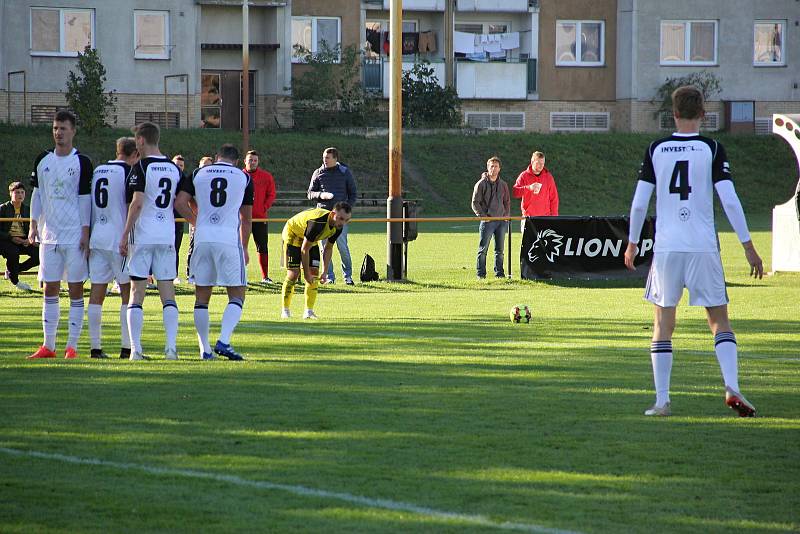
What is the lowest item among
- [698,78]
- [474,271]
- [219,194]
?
[474,271]

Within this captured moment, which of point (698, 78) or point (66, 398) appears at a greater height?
point (698, 78)

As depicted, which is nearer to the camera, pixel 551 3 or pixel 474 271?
pixel 474 271

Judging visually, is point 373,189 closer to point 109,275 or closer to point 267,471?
point 109,275

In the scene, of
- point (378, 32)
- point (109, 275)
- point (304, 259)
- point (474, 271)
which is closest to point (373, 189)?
point (378, 32)

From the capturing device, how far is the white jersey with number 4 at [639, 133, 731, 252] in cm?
874

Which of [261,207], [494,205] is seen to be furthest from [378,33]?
[261,207]

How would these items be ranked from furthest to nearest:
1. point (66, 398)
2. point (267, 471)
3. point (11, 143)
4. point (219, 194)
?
point (11, 143) → point (219, 194) → point (66, 398) → point (267, 471)

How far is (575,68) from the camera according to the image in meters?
57.3

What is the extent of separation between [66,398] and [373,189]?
124ft

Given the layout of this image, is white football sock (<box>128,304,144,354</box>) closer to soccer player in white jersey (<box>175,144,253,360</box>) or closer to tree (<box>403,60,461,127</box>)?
soccer player in white jersey (<box>175,144,253,360</box>)

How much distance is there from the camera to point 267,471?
23.2ft

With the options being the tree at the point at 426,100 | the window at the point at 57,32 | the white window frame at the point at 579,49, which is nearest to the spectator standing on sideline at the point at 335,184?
the tree at the point at 426,100

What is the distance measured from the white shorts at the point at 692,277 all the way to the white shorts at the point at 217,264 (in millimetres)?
4218

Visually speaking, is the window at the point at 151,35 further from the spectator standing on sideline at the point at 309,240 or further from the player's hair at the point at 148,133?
the player's hair at the point at 148,133
